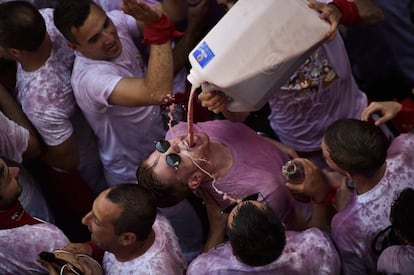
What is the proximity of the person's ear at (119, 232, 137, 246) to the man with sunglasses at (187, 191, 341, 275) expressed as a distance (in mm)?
202

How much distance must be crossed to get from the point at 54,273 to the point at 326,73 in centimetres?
122

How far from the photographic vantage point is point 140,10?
2.08 meters

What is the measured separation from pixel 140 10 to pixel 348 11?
2.42 ft

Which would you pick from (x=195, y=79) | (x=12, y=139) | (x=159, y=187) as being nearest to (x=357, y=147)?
(x=195, y=79)

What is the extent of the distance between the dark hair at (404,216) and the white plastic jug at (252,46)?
1.73 feet

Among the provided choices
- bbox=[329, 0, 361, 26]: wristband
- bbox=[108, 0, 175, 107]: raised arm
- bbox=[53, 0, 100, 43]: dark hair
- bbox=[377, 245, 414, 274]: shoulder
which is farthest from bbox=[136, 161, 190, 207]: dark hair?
→ bbox=[329, 0, 361, 26]: wristband

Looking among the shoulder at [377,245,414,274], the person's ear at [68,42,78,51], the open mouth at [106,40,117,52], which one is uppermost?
the person's ear at [68,42,78,51]

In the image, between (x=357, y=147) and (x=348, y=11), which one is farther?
(x=348, y=11)

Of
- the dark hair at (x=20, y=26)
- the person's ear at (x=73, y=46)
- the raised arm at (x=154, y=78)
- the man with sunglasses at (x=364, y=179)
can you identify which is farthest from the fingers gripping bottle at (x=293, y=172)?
the dark hair at (x=20, y=26)

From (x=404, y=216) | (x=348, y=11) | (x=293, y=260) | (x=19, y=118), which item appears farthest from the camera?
(x=19, y=118)

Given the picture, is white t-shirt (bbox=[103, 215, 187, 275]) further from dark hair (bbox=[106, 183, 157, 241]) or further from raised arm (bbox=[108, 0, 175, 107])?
raised arm (bbox=[108, 0, 175, 107])

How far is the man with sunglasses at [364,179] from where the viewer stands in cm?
186

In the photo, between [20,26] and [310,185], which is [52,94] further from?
[310,185]

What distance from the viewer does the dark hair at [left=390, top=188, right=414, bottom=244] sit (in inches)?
66.5
